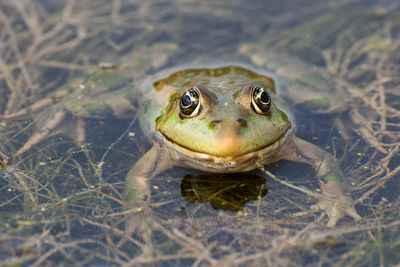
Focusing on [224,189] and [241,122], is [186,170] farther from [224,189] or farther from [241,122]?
[241,122]

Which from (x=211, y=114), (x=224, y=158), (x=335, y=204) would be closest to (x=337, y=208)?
(x=335, y=204)

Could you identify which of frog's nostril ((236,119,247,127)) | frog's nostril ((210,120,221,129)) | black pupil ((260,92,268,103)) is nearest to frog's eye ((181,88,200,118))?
frog's nostril ((210,120,221,129))

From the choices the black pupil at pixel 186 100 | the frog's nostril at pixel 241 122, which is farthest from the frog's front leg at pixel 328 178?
the black pupil at pixel 186 100

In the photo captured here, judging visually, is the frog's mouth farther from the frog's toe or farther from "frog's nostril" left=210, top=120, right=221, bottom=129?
the frog's toe

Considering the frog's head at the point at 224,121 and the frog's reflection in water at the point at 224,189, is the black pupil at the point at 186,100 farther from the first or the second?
the frog's reflection in water at the point at 224,189

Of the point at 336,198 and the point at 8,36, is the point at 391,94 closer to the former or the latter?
the point at 336,198

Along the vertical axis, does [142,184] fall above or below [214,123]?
below
